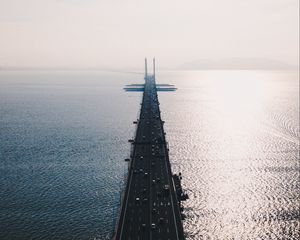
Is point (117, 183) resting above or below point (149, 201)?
below

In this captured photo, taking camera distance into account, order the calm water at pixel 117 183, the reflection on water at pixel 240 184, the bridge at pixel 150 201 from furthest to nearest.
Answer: the reflection on water at pixel 240 184, the calm water at pixel 117 183, the bridge at pixel 150 201

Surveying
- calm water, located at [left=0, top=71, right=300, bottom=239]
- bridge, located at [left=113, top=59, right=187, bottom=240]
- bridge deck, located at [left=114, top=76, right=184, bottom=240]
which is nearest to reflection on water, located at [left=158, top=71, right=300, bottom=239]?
calm water, located at [left=0, top=71, right=300, bottom=239]

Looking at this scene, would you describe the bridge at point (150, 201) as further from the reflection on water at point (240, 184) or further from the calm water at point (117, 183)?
the reflection on water at point (240, 184)

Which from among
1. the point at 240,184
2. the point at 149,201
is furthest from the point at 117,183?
the point at 240,184

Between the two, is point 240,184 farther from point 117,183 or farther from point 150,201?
point 150,201

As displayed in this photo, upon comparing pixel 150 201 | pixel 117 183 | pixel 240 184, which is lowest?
pixel 240 184

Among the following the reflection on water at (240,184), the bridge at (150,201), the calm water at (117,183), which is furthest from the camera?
the reflection on water at (240,184)

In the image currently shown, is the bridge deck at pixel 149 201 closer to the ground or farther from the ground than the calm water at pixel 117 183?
farther from the ground

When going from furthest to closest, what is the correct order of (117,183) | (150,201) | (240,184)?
(240,184) → (117,183) → (150,201)

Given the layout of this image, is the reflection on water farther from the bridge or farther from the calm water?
the bridge

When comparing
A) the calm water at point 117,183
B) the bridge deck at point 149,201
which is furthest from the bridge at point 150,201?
the calm water at point 117,183
